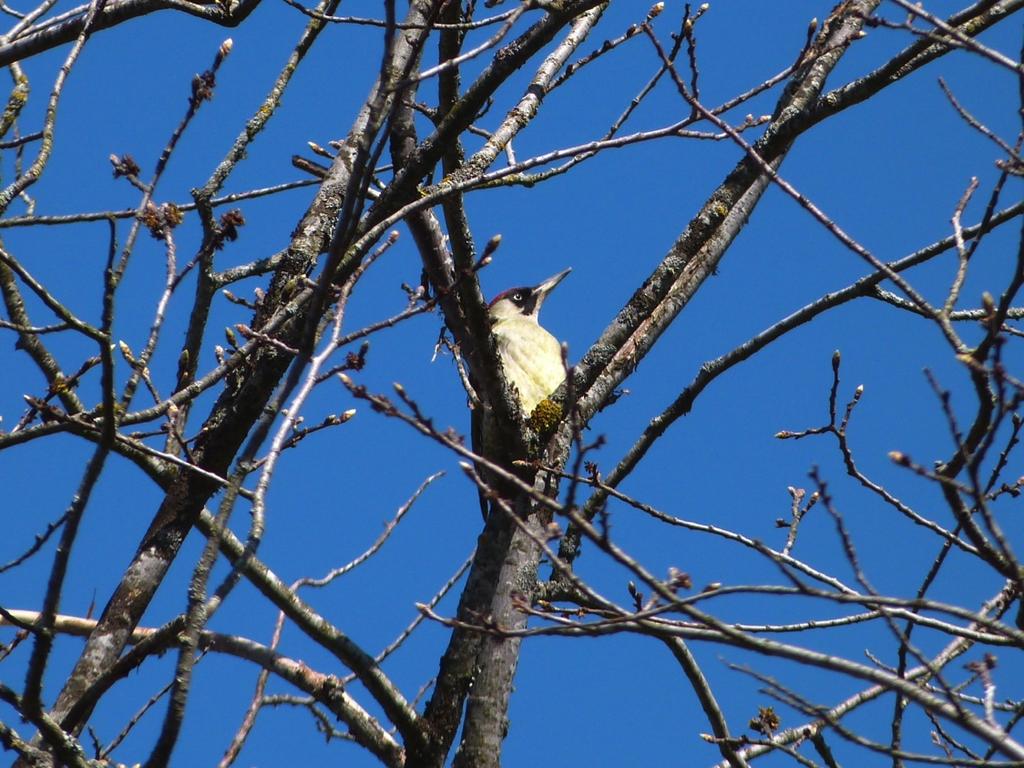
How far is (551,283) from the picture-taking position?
9.13 meters

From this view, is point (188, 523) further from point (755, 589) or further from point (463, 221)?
point (755, 589)

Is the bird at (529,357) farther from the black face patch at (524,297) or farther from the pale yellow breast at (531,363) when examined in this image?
the black face patch at (524,297)

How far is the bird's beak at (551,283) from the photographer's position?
29.4 ft

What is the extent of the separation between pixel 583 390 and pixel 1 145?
2.20 meters

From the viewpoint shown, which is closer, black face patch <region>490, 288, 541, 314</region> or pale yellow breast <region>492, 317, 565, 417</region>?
pale yellow breast <region>492, 317, 565, 417</region>

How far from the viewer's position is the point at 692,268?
4.79 m

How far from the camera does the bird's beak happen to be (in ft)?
29.4

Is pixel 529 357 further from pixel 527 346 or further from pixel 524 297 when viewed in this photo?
pixel 524 297

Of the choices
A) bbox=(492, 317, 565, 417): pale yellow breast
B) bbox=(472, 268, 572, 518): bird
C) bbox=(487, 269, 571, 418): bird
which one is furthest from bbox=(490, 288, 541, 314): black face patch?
bbox=(492, 317, 565, 417): pale yellow breast

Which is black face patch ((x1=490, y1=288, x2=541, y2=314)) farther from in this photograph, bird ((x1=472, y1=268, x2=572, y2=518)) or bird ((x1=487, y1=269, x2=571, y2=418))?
bird ((x1=472, y1=268, x2=572, y2=518))

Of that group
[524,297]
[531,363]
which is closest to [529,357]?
[531,363]

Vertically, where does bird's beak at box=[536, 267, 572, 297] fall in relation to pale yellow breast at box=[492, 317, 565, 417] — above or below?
above

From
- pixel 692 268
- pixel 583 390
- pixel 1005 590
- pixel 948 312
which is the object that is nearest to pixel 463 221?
pixel 583 390

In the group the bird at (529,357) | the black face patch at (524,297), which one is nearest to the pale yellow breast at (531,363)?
the bird at (529,357)
